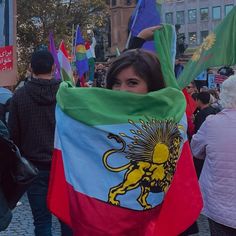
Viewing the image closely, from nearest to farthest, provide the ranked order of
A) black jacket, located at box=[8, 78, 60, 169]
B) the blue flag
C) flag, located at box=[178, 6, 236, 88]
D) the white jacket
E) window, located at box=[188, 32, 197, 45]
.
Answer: the white jacket < black jacket, located at box=[8, 78, 60, 169] < flag, located at box=[178, 6, 236, 88] < the blue flag < window, located at box=[188, 32, 197, 45]

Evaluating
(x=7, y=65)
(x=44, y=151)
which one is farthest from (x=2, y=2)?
(x=44, y=151)

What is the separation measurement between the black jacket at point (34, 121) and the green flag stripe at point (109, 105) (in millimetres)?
1895

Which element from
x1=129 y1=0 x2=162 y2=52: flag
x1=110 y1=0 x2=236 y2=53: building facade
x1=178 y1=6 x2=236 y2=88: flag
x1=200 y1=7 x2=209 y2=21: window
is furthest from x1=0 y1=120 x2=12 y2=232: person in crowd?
x1=200 y1=7 x2=209 y2=21: window

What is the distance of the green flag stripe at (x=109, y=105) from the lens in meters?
2.31

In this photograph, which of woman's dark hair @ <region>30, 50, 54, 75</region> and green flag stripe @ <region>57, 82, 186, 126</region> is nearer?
green flag stripe @ <region>57, 82, 186, 126</region>

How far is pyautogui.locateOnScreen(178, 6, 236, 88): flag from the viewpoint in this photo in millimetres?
4926

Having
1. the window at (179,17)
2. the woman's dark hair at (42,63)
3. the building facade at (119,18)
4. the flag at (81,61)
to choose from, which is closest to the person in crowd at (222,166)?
the woman's dark hair at (42,63)

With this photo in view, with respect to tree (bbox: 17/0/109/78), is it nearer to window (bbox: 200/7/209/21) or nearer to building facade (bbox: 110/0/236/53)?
building facade (bbox: 110/0/236/53)

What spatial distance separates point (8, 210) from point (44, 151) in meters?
1.80

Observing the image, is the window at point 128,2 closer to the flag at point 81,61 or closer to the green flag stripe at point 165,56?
the flag at point 81,61

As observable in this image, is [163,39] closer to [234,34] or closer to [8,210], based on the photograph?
[8,210]

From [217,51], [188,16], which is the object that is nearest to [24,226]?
[217,51]

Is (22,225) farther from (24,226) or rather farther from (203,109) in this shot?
(203,109)

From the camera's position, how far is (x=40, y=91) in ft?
14.0
